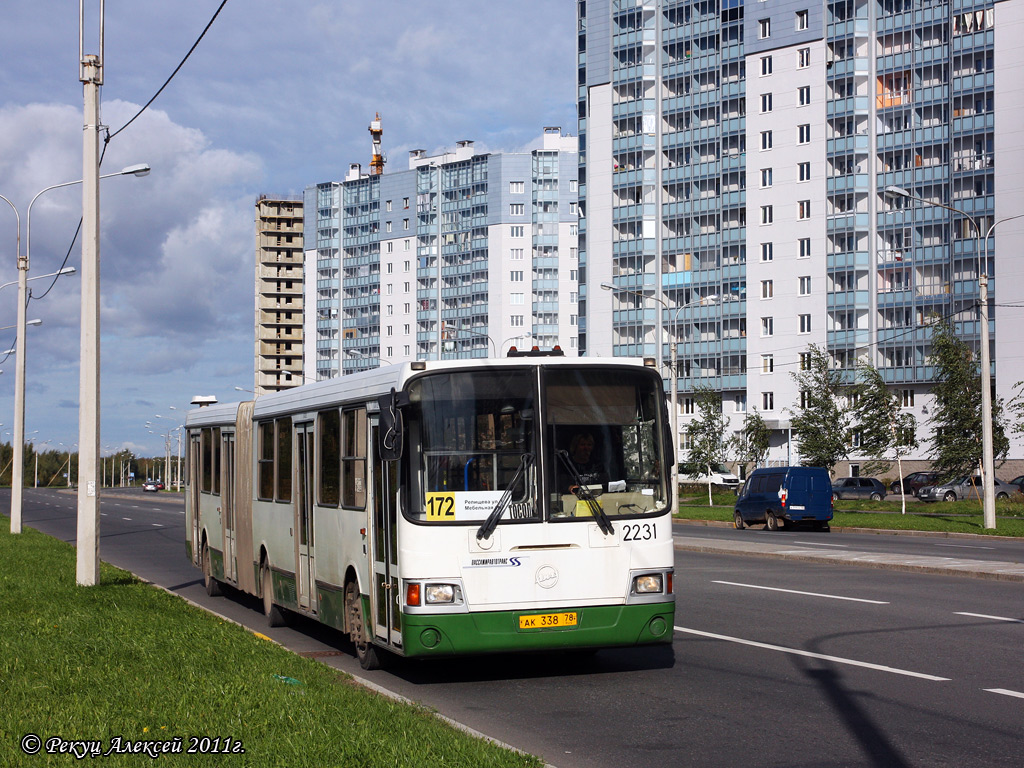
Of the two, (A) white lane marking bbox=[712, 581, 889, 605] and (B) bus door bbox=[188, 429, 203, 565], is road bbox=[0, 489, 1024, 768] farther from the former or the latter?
(B) bus door bbox=[188, 429, 203, 565]

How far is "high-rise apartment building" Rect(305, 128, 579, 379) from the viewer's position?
138 metres

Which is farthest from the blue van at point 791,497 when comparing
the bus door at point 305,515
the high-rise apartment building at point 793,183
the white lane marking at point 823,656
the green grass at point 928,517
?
the high-rise apartment building at point 793,183

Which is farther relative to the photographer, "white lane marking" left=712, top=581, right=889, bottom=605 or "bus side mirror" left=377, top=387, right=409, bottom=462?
"white lane marking" left=712, top=581, right=889, bottom=605

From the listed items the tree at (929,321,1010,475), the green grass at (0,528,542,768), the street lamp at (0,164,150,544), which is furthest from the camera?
the tree at (929,321,1010,475)

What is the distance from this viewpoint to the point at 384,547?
1034 cm

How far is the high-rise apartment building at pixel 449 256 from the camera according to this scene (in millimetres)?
138250

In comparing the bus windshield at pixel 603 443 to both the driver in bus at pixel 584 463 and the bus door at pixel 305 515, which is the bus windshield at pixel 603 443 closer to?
the driver in bus at pixel 584 463

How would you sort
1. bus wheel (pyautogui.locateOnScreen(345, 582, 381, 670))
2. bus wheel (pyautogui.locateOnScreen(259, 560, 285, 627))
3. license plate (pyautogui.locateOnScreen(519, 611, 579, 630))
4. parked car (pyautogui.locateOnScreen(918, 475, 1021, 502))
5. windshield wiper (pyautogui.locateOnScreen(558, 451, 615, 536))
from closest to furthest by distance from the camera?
license plate (pyautogui.locateOnScreen(519, 611, 579, 630))
windshield wiper (pyautogui.locateOnScreen(558, 451, 615, 536))
bus wheel (pyautogui.locateOnScreen(345, 582, 381, 670))
bus wheel (pyautogui.locateOnScreen(259, 560, 285, 627))
parked car (pyautogui.locateOnScreen(918, 475, 1021, 502))

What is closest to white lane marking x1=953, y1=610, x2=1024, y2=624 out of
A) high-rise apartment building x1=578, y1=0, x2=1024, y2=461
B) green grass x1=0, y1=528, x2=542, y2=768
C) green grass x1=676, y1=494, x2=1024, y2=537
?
green grass x1=0, y1=528, x2=542, y2=768

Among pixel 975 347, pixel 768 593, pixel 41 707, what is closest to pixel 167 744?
pixel 41 707

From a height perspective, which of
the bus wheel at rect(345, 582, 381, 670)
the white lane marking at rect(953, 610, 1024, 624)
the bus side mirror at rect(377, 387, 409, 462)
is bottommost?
the white lane marking at rect(953, 610, 1024, 624)

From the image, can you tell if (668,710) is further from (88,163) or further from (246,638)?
(88,163)

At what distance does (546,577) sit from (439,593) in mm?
845

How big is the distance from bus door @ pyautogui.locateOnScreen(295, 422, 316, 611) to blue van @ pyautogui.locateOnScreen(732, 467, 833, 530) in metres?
27.2
